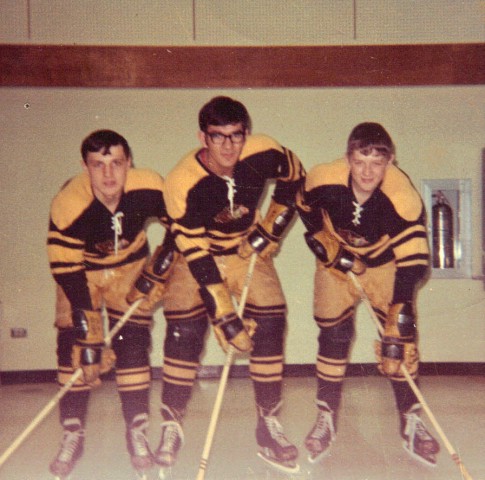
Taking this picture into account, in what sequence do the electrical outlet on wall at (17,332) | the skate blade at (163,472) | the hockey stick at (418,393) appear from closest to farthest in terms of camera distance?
the hockey stick at (418,393)
the skate blade at (163,472)
the electrical outlet on wall at (17,332)

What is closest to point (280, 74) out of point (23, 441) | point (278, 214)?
point (278, 214)

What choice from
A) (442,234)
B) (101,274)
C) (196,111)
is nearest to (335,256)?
(442,234)

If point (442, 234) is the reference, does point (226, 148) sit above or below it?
above

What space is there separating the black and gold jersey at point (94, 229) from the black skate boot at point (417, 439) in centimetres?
127

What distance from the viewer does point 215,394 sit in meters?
2.96

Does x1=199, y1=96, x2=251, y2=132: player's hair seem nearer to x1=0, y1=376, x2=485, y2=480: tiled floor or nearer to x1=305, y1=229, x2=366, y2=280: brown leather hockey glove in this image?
x1=305, y1=229, x2=366, y2=280: brown leather hockey glove

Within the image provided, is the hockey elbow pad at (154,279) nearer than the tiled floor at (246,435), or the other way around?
the tiled floor at (246,435)

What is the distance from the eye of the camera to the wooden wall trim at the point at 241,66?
284cm

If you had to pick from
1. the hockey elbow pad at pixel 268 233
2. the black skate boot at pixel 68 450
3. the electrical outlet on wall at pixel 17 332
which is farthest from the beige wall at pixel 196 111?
the black skate boot at pixel 68 450

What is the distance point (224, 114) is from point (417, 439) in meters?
1.50

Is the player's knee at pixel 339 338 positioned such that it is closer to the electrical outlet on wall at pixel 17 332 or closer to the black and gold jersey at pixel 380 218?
the black and gold jersey at pixel 380 218

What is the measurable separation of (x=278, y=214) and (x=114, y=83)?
2.86ft

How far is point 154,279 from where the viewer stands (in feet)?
9.20

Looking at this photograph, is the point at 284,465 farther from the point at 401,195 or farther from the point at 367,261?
the point at 401,195
